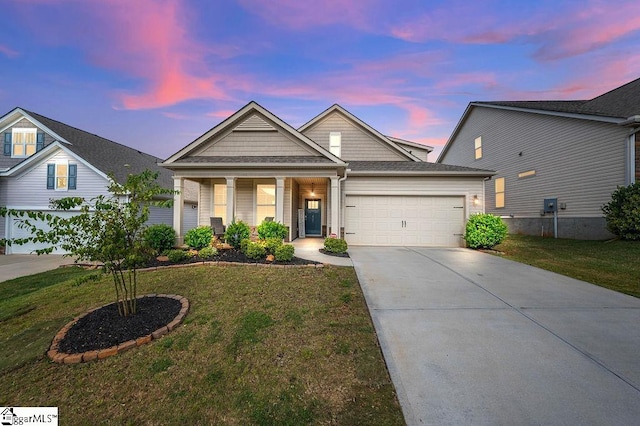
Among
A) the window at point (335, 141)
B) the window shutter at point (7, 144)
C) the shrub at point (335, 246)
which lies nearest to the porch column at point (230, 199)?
the shrub at point (335, 246)

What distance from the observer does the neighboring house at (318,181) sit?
1066 centimetres

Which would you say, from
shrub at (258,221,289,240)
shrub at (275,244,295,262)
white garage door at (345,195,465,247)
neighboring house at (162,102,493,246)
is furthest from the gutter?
shrub at (258,221,289,240)

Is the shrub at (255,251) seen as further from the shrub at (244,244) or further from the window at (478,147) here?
the window at (478,147)

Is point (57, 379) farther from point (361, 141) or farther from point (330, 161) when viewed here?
point (361, 141)

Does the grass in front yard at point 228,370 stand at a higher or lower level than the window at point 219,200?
lower

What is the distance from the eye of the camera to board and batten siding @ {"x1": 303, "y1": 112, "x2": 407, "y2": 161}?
14617 millimetres

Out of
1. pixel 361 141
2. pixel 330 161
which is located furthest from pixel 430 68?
pixel 330 161

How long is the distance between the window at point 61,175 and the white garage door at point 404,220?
14.1 metres

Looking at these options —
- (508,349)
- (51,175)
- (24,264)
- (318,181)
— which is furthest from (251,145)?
(508,349)

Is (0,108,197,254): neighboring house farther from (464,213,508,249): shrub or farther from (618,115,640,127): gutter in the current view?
(618,115,640,127): gutter

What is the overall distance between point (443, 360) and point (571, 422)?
113 centimetres

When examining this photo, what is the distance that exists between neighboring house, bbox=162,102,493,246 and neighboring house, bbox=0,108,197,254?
4.99 m

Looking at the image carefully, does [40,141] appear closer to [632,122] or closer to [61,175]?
[61,175]

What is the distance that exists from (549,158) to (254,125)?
16.0 metres
